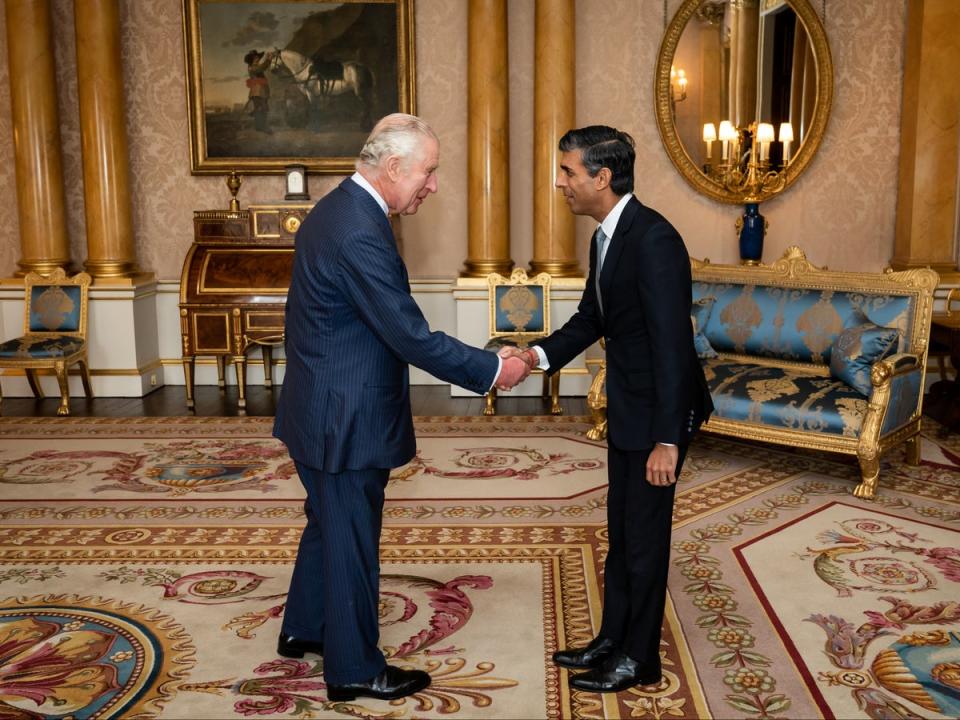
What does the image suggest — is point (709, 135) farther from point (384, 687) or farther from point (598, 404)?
point (384, 687)

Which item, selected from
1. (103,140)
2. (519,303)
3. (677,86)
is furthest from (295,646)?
(677,86)

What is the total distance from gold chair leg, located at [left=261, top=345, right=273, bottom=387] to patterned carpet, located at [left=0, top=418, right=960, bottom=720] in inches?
72.3

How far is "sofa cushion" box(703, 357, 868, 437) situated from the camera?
5.12 meters

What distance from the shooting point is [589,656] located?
10.4 feet

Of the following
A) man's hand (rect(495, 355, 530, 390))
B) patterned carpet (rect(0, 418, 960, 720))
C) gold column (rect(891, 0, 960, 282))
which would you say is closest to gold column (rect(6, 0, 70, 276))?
patterned carpet (rect(0, 418, 960, 720))

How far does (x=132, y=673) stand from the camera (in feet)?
10.4

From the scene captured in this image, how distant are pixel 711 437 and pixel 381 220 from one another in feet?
12.7

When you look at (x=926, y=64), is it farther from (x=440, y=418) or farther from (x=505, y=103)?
(x=440, y=418)

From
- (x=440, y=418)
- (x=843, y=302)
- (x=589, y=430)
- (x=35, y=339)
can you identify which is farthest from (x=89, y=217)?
(x=843, y=302)

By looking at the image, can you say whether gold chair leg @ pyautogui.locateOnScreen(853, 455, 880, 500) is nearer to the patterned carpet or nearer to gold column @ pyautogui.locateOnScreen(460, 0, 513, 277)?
the patterned carpet

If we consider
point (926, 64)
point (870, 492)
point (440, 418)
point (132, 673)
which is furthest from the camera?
point (926, 64)

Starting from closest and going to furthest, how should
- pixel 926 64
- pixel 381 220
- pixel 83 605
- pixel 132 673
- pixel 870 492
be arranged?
pixel 381 220
pixel 132 673
pixel 83 605
pixel 870 492
pixel 926 64

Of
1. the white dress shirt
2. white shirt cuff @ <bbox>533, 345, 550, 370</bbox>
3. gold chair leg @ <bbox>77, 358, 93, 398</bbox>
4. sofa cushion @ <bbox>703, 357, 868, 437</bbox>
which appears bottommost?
gold chair leg @ <bbox>77, 358, 93, 398</bbox>

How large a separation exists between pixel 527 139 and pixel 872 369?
3.56 m
